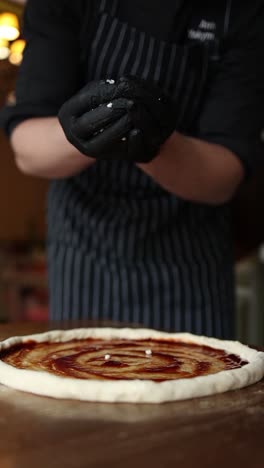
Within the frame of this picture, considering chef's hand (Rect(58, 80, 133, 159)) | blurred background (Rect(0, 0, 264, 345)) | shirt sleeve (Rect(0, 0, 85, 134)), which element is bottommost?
blurred background (Rect(0, 0, 264, 345))

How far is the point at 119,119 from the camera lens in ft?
3.37

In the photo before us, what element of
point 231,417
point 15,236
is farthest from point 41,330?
point 15,236

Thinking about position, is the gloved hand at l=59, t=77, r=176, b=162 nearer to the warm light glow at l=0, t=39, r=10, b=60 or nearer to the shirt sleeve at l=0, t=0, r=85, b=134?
the shirt sleeve at l=0, t=0, r=85, b=134

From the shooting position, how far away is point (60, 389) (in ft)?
2.65

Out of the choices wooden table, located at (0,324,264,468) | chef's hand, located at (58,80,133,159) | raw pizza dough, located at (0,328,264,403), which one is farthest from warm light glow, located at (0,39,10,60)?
wooden table, located at (0,324,264,468)

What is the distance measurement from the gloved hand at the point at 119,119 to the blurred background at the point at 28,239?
0.77 m

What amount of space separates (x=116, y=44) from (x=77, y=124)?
2.04ft

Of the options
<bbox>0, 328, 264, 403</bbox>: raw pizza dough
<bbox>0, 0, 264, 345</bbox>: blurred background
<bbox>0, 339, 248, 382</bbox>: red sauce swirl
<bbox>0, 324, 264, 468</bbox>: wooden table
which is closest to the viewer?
<bbox>0, 324, 264, 468</bbox>: wooden table

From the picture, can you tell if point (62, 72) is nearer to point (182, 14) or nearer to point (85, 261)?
point (182, 14)

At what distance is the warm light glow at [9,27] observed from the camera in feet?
12.6

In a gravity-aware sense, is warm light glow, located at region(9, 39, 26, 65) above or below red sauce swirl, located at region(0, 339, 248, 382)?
above

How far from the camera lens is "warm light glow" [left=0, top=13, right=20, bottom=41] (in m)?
3.84

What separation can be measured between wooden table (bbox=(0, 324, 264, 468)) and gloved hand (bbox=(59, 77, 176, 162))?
0.43m

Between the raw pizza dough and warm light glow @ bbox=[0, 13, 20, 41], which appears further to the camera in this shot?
warm light glow @ bbox=[0, 13, 20, 41]
